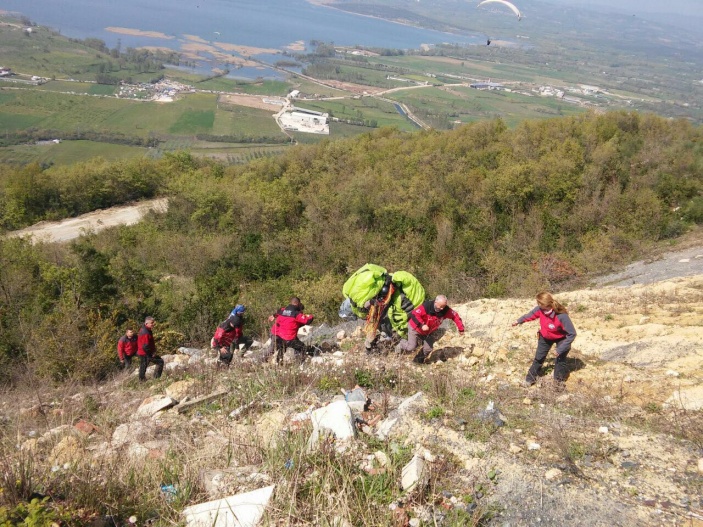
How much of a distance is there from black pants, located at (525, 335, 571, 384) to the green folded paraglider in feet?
5.90

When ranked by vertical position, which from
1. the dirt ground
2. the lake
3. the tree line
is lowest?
the tree line

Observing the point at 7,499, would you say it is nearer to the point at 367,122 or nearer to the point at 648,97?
the point at 367,122

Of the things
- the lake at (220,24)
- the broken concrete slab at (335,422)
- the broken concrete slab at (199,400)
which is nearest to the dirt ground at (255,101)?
the lake at (220,24)

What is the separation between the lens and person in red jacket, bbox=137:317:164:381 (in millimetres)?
8039

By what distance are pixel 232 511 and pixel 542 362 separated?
4681 mm

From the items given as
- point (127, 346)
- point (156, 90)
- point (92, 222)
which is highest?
point (156, 90)

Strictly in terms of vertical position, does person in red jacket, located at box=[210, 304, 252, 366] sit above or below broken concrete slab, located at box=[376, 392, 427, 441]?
→ below

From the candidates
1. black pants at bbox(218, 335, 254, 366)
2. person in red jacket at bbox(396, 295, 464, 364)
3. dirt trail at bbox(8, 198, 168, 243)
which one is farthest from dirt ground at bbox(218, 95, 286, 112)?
person in red jacket at bbox(396, 295, 464, 364)

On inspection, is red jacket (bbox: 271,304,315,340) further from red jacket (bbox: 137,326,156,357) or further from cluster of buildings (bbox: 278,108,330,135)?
cluster of buildings (bbox: 278,108,330,135)

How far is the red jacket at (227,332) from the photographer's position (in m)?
8.16

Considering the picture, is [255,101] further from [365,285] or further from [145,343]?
[365,285]

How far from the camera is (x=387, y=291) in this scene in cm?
671

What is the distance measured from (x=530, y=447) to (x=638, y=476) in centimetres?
89

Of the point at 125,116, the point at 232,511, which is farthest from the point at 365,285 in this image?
the point at 125,116
